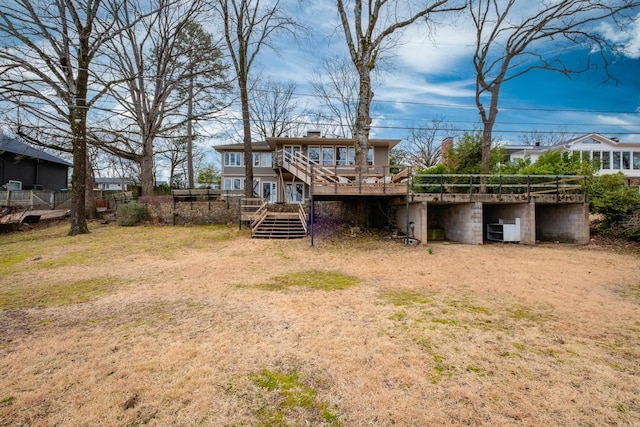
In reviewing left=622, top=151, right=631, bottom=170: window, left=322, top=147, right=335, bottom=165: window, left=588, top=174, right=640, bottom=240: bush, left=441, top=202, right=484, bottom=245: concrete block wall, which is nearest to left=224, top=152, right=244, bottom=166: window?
left=322, top=147, right=335, bottom=165: window

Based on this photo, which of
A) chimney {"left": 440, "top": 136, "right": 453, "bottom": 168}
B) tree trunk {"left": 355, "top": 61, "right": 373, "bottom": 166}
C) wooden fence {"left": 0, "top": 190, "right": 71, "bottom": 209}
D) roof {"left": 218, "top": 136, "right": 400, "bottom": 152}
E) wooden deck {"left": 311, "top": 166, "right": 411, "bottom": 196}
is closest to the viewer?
Answer: wooden deck {"left": 311, "top": 166, "right": 411, "bottom": 196}

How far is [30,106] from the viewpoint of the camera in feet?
39.3

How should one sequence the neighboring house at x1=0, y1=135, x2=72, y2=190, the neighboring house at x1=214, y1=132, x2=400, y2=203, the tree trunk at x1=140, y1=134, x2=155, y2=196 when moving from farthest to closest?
the neighboring house at x1=214, y1=132, x2=400, y2=203
the neighboring house at x1=0, y1=135, x2=72, y2=190
the tree trunk at x1=140, y1=134, x2=155, y2=196

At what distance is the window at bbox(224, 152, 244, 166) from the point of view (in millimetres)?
25094

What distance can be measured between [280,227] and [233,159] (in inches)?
555

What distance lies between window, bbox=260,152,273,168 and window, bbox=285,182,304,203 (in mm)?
2454

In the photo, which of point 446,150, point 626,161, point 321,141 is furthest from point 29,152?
point 626,161

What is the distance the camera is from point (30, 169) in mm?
24719

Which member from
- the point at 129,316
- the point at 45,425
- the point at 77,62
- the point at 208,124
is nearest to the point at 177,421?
the point at 45,425

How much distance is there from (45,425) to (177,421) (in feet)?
3.39

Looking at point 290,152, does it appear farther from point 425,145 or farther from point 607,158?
point 607,158

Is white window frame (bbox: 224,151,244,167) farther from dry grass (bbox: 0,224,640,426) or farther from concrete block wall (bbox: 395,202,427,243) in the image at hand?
dry grass (bbox: 0,224,640,426)

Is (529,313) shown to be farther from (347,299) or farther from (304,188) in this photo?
(304,188)

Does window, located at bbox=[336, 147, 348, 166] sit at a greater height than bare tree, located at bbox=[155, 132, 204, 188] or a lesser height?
lesser
